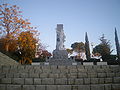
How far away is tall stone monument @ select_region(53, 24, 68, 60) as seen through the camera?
53.9 feet

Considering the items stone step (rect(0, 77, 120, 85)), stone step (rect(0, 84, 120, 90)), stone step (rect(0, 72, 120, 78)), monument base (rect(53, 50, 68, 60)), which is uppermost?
monument base (rect(53, 50, 68, 60))

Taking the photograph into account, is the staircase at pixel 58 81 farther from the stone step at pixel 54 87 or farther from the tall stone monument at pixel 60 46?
the tall stone monument at pixel 60 46

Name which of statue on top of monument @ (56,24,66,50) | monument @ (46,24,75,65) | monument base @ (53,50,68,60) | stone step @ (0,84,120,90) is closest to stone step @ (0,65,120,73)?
stone step @ (0,84,120,90)

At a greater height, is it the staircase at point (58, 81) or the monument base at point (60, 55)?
the monument base at point (60, 55)

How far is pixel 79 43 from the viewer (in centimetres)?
6375

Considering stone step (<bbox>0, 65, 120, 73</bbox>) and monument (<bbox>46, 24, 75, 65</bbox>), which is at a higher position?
monument (<bbox>46, 24, 75, 65</bbox>)

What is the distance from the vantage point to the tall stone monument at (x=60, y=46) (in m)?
16.4

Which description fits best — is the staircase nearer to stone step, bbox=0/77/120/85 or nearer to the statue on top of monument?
stone step, bbox=0/77/120/85

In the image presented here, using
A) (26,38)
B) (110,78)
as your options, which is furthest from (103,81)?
(26,38)

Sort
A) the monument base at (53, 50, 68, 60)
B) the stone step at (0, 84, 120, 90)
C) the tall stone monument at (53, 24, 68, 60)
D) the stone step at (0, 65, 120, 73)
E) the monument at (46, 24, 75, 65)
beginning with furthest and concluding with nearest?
the tall stone monument at (53, 24, 68, 60) < the monument base at (53, 50, 68, 60) < the monument at (46, 24, 75, 65) < the stone step at (0, 65, 120, 73) < the stone step at (0, 84, 120, 90)

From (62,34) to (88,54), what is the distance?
25.4m

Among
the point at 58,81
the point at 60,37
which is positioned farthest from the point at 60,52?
the point at 58,81

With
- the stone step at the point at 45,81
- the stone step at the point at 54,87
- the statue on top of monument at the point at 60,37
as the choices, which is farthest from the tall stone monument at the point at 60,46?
the stone step at the point at 54,87

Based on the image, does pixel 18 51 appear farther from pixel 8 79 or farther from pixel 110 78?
pixel 110 78
